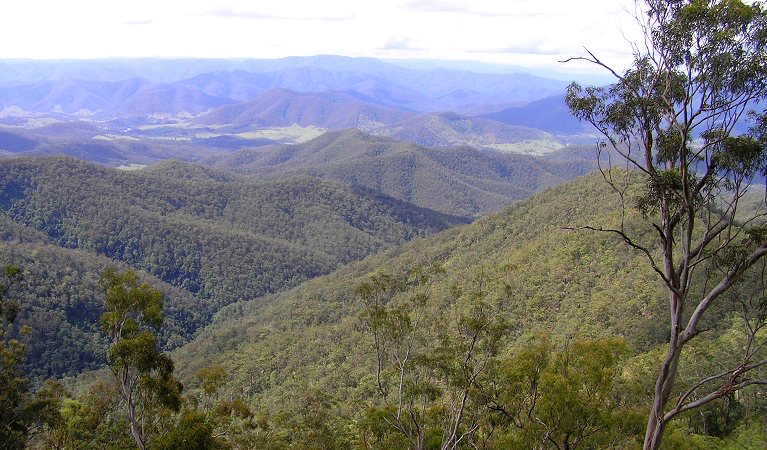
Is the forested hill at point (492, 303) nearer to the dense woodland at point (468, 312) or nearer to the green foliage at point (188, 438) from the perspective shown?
the dense woodland at point (468, 312)

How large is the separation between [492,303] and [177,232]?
12949cm

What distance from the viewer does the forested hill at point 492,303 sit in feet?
136

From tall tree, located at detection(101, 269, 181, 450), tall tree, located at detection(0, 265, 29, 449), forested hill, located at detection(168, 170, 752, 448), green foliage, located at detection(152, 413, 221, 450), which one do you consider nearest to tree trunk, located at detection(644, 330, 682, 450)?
forested hill, located at detection(168, 170, 752, 448)

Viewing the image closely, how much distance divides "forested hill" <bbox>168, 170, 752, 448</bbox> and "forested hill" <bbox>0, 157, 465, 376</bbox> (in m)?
36.9

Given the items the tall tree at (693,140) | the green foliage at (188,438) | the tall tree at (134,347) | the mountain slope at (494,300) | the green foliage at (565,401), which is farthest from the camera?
the mountain slope at (494,300)

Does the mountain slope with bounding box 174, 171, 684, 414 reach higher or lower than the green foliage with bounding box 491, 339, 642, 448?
lower

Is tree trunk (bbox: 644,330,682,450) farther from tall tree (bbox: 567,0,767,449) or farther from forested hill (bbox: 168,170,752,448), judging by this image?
forested hill (bbox: 168,170,752,448)

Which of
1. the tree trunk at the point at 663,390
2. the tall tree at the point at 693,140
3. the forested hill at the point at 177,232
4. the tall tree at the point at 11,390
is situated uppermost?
the tall tree at the point at 693,140

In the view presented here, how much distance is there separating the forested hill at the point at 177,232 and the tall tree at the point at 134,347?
96640 mm

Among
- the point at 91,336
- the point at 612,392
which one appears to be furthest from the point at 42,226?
the point at 612,392

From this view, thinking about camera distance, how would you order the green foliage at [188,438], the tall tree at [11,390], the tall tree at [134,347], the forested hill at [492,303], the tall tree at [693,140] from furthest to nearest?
the forested hill at [492,303], the tall tree at [11,390], the tall tree at [134,347], the green foliage at [188,438], the tall tree at [693,140]

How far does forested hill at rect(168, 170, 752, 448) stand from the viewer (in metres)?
41.4

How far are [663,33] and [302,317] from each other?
84.4 metres

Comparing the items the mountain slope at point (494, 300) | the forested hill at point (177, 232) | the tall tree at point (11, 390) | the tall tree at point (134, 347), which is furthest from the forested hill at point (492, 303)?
the forested hill at point (177, 232)
